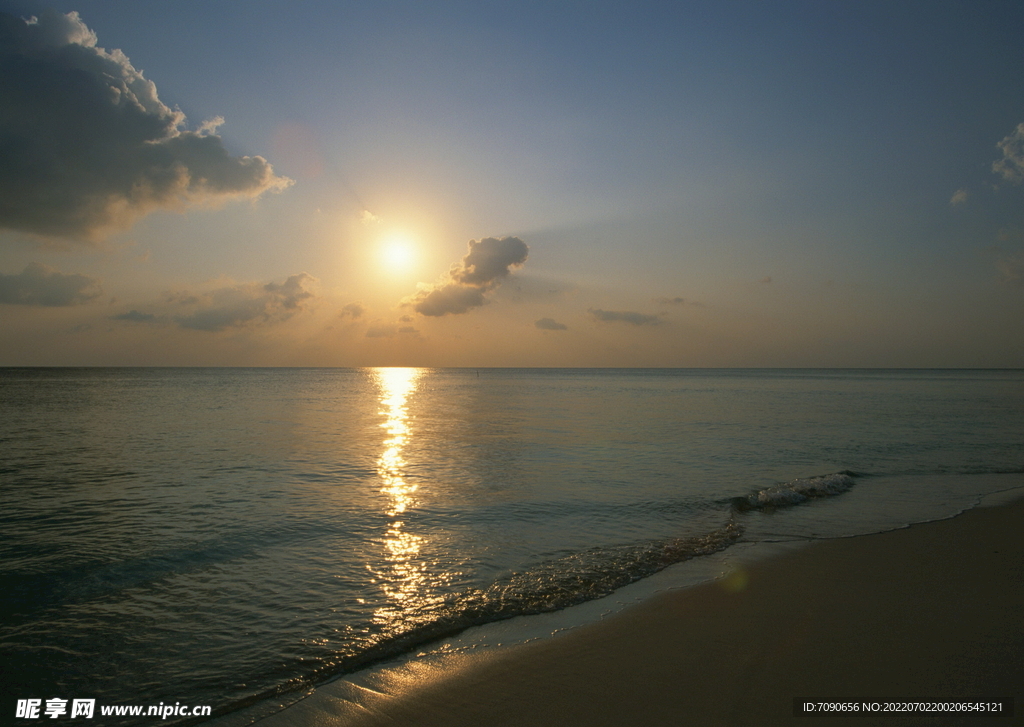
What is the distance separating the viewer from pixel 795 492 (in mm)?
15914

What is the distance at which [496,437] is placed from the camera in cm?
2972

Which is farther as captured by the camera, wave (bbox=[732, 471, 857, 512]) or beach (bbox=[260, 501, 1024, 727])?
wave (bbox=[732, 471, 857, 512])

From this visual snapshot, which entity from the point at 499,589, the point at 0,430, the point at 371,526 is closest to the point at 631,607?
the point at 499,589

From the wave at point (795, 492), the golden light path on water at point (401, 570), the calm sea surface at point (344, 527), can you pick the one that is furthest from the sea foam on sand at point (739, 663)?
the wave at point (795, 492)

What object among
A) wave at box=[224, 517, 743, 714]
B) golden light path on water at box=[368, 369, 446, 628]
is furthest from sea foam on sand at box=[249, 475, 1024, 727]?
golden light path on water at box=[368, 369, 446, 628]

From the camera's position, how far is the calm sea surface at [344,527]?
673 centimetres

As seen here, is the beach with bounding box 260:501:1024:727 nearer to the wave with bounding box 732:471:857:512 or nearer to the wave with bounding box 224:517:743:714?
the wave with bounding box 224:517:743:714

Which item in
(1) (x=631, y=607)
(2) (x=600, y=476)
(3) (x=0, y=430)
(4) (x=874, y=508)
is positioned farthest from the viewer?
(3) (x=0, y=430)

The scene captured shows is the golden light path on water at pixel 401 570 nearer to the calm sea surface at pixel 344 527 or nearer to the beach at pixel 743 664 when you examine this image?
the calm sea surface at pixel 344 527

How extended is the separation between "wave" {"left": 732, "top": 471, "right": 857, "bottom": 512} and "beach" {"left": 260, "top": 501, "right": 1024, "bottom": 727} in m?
5.84

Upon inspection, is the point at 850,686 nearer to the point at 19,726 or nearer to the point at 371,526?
the point at 19,726

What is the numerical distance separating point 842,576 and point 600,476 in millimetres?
9585

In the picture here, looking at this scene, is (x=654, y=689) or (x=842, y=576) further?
(x=842, y=576)

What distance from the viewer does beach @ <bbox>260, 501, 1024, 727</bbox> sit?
529 cm
